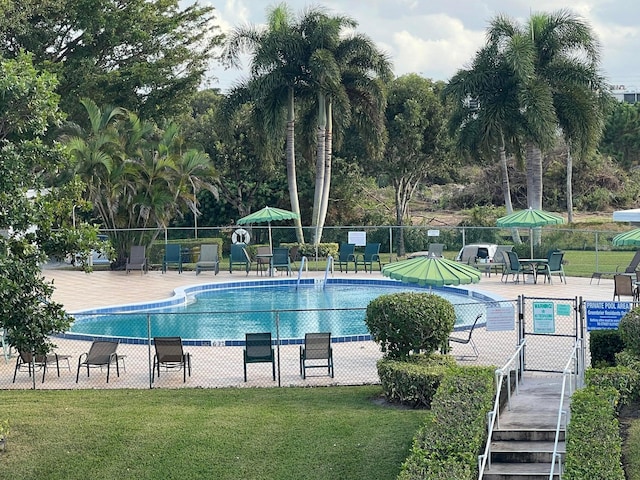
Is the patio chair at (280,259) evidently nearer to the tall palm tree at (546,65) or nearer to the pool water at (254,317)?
the pool water at (254,317)

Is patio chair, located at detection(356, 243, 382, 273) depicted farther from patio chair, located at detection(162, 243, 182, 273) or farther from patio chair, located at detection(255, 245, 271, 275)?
patio chair, located at detection(162, 243, 182, 273)

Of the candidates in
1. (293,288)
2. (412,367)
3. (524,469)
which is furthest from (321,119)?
(524,469)

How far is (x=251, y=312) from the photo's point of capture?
1559cm

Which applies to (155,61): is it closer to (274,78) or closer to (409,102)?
(274,78)

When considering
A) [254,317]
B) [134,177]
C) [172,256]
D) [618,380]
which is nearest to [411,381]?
[618,380]

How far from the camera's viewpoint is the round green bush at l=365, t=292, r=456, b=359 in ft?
41.0

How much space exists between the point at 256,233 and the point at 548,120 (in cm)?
1295

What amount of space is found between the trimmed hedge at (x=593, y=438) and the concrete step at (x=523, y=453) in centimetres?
48

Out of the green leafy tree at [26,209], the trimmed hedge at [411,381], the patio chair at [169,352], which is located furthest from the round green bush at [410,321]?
the green leafy tree at [26,209]

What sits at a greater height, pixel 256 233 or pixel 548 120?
pixel 548 120

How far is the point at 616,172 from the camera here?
54.2 meters

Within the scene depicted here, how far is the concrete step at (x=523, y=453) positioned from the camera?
9789mm

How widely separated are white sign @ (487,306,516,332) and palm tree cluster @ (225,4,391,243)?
19193 millimetres

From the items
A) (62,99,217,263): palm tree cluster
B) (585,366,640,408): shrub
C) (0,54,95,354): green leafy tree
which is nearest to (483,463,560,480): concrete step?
(585,366,640,408): shrub
